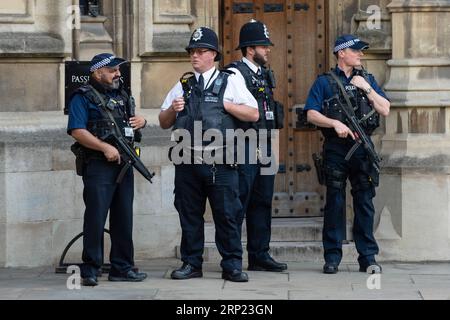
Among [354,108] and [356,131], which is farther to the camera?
[354,108]

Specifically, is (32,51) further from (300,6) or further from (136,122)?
(300,6)

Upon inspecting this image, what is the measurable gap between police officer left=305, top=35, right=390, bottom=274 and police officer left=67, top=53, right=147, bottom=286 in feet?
5.15

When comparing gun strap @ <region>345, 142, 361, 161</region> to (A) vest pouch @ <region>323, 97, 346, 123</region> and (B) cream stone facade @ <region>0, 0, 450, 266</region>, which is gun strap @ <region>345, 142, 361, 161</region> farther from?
(B) cream stone facade @ <region>0, 0, 450, 266</region>

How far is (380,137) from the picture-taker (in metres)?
12.9

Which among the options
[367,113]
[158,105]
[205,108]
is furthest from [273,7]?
[205,108]

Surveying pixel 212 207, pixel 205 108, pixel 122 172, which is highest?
pixel 205 108

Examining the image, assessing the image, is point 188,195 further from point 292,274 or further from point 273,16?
point 273,16

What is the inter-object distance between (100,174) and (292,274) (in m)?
1.95

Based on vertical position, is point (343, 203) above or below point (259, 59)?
below

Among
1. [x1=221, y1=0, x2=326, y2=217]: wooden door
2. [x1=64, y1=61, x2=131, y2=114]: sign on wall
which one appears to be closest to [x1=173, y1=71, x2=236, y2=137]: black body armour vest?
[x1=64, y1=61, x2=131, y2=114]: sign on wall

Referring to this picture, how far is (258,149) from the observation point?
11.6 meters

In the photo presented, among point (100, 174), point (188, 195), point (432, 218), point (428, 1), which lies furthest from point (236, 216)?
point (428, 1)

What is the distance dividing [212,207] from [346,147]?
4.13 ft

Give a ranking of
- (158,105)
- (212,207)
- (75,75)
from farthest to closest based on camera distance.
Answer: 1. (158,105)
2. (75,75)
3. (212,207)
